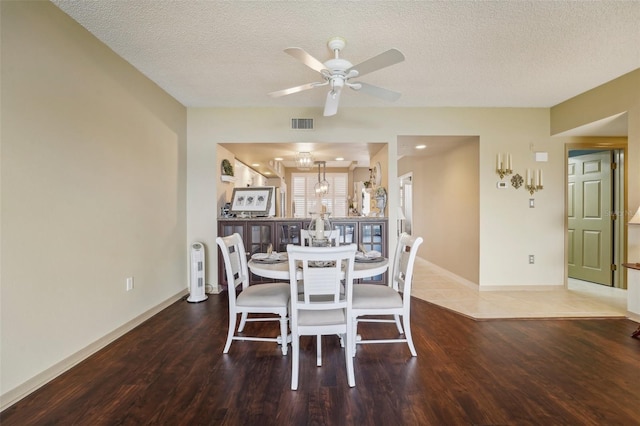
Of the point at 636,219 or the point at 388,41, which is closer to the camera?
the point at 388,41

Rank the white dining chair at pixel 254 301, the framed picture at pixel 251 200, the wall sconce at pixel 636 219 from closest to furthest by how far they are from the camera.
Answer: the white dining chair at pixel 254 301 < the wall sconce at pixel 636 219 < the framed picture at pixel 251 200

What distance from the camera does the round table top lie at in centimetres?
217

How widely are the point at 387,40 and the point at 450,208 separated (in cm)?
352

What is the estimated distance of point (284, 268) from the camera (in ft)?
7.32

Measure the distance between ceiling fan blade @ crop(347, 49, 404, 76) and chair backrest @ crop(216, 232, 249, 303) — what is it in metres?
1.75

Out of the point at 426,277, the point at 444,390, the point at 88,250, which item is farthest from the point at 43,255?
the point at 426,277

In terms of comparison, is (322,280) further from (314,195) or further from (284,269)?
(314,195)

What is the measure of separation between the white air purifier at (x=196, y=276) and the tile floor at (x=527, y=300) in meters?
3.01

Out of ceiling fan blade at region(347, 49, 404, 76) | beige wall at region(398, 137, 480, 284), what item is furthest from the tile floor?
ceiling fan blade at region(347, 49, 404, 76)

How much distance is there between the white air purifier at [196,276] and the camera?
12.3 feet

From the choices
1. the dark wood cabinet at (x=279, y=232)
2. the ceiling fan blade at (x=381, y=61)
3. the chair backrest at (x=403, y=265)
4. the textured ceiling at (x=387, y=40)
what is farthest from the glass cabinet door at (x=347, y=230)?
the ceiling fan blade at (x=381, y=61)

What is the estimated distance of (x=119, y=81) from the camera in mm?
2764

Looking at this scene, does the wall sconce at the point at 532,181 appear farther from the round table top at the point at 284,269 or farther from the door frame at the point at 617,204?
the round table top at the point at 284,269

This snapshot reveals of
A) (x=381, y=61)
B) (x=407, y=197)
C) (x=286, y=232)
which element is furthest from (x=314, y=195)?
(x=381, y=61)
